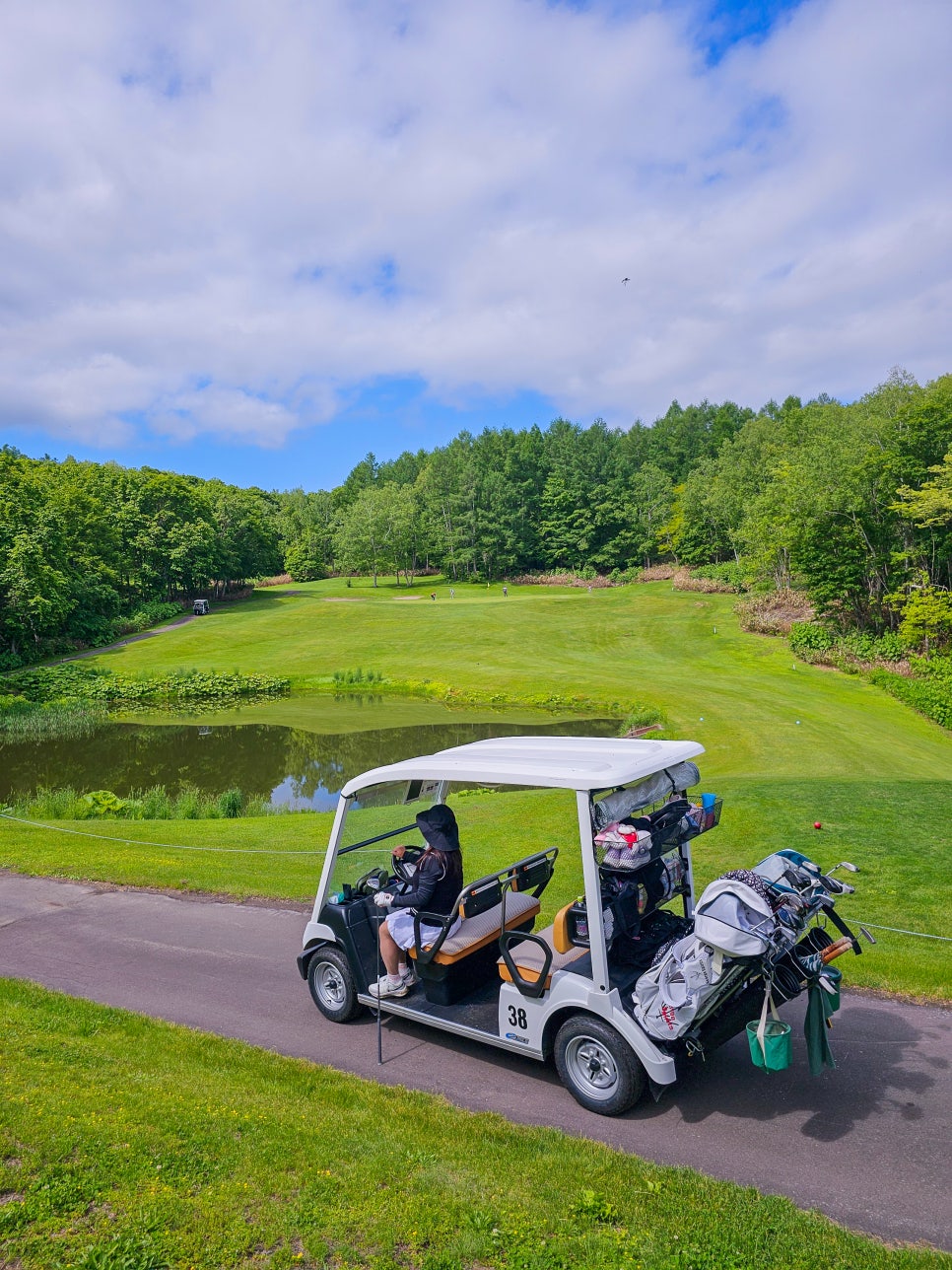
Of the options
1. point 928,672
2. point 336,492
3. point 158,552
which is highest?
point 336,492

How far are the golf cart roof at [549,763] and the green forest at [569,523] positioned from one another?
1244 inches

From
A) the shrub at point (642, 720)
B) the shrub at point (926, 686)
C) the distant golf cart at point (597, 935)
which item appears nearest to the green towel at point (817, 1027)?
the distant golf cart at point (597, 935)

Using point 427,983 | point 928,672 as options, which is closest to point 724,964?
point 427,983

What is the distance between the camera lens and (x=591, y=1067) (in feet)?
18.5

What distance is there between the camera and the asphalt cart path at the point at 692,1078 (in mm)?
4688

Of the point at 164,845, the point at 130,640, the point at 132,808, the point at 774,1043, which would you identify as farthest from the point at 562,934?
the point at 130,640

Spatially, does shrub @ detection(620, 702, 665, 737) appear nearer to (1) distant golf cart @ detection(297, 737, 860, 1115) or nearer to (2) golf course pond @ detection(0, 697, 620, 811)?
(2) golf course pond @ detection(0, 697, 620, 811)

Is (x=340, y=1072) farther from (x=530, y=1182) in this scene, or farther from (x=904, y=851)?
(x=904, y=851)

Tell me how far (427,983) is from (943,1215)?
384 centimetres

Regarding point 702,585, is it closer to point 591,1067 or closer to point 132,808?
point 132,808

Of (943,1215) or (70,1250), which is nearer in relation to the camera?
(70,1250)

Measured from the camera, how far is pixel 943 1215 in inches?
169

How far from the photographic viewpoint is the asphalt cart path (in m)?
4.69

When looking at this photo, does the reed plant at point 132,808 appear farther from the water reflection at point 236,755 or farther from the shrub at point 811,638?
the shrub at point 811,638
